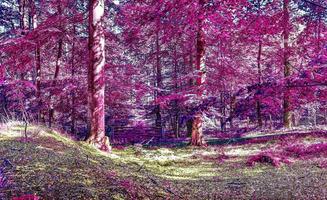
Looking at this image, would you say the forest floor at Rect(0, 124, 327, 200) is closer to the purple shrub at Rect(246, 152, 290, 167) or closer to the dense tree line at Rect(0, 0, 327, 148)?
the purple shrub at Rect(246, 152, 290, 167)

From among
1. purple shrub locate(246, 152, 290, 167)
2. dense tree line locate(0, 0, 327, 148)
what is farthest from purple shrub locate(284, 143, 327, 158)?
dense tree line locate(0, 0, 327, 148)

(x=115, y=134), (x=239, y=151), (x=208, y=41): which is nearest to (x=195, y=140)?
(x=239, y=151)

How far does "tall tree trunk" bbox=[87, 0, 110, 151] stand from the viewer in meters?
9.50

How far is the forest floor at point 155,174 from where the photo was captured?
3842mm

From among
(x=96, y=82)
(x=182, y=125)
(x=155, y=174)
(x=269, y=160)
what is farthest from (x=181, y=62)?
(x=182, y=125)

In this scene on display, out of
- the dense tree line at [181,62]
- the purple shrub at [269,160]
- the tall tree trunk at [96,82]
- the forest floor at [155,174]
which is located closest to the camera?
the dense tree line at [181,62]

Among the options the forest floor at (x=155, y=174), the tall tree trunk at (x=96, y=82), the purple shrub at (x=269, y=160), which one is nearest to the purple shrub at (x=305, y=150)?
the forest floor at (x=155, y=174)

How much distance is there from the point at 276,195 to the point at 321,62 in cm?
308

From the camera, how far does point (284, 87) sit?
9.04ft

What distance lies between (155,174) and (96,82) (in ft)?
12.4

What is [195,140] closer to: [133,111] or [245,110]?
[245,110]

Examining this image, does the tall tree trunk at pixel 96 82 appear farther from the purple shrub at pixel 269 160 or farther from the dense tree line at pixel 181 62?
the purple shrub at pixel 269 160

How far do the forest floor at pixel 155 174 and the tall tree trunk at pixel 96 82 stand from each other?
1.69 metres

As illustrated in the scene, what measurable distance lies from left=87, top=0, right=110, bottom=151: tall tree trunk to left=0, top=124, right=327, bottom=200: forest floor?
1692 millimetres
